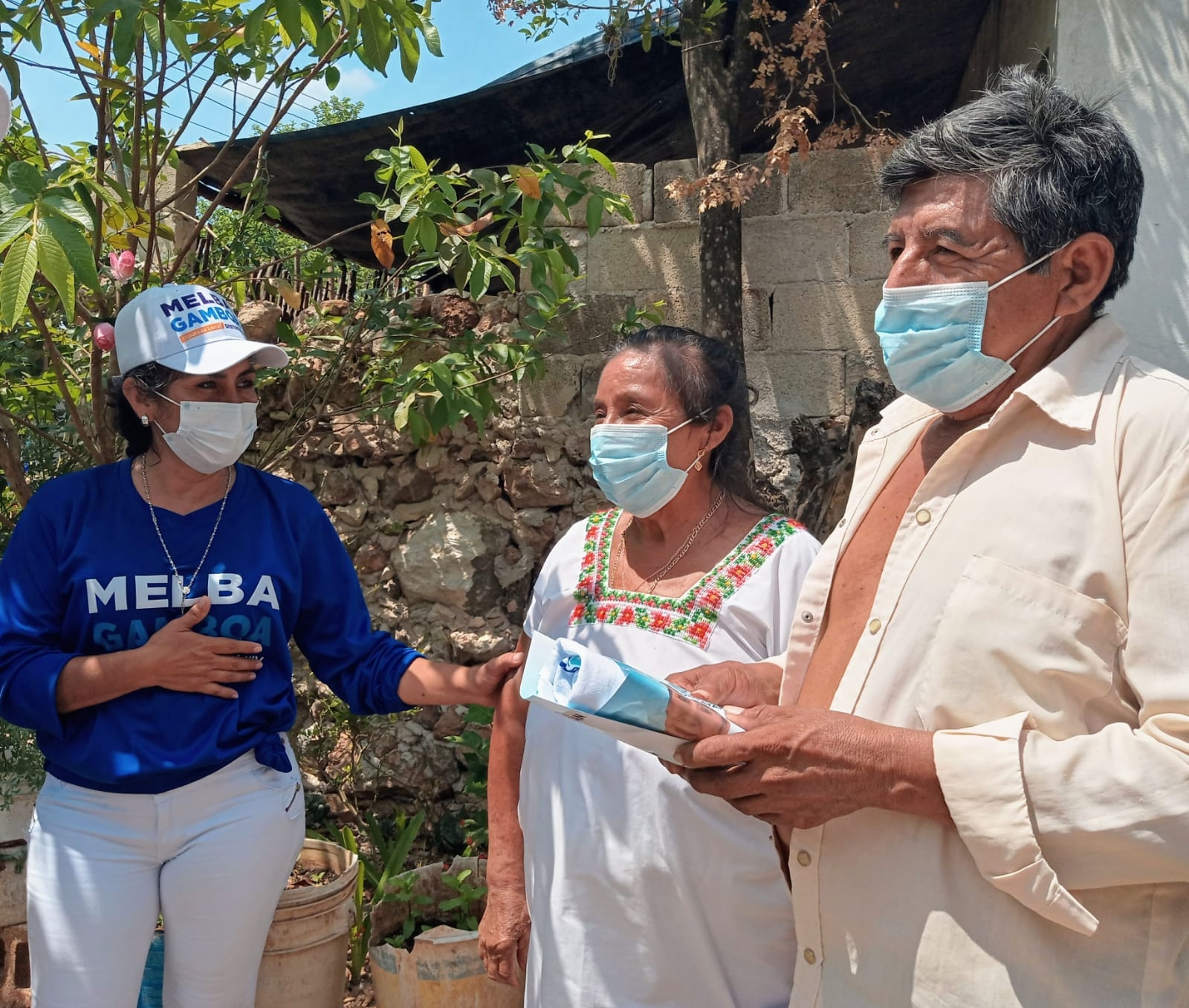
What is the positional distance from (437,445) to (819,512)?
1.72 metres

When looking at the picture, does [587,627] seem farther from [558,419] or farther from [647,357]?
[558,419]

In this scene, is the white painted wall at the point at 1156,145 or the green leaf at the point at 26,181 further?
the white painted wall at the point at 1156,145

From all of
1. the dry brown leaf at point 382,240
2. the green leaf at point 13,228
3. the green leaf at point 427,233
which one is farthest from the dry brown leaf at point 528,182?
the green leaf at point 13,228

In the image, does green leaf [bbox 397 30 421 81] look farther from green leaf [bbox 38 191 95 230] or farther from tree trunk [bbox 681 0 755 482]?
tree trunk [bbox 681 0 755 482]

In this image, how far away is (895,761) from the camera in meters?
1.22

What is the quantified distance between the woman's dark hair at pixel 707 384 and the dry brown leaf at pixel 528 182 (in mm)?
983

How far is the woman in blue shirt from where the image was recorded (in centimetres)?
206

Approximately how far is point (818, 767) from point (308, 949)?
216 centimetres

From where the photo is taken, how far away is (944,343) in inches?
54.8

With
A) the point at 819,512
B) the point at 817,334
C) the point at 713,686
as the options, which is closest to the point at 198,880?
the point at 713,686

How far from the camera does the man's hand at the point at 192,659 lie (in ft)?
6.75

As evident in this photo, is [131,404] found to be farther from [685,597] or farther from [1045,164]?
[1045,164]

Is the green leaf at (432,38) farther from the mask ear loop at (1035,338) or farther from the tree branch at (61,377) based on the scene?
the mask ear loop at (1035,338)

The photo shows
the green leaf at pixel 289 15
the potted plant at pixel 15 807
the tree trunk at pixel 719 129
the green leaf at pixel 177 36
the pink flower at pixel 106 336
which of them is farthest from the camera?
the tree trunk at pixel 719 129
